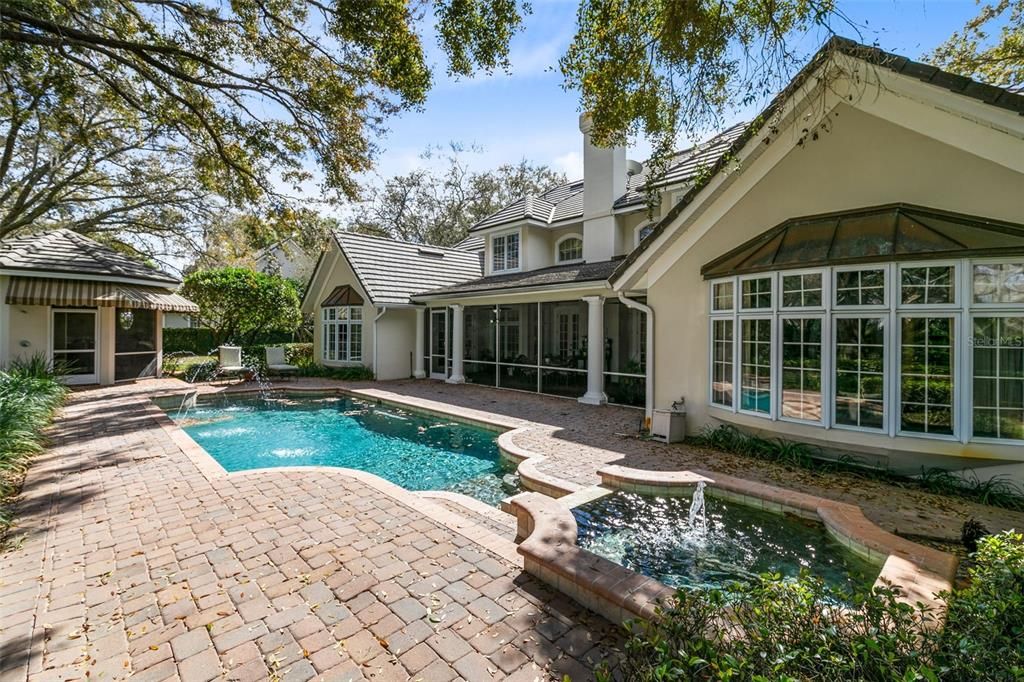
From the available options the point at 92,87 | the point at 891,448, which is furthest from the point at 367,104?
the point at 891,448

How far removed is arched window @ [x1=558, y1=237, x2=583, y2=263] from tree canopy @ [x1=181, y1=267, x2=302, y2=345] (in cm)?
1719

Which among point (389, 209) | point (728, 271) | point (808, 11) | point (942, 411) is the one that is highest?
point (389, 209)

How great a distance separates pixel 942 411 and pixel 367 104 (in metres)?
14.7

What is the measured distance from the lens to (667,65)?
26.4 ft

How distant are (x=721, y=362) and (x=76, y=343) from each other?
76.2ft

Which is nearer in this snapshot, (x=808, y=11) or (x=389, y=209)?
(x=808, y=11)

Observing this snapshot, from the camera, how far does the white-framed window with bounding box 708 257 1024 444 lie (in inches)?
278

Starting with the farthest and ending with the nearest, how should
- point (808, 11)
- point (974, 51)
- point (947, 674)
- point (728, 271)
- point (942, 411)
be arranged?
1. point (974, 51)
2. point (728, 271)
3. point (942, 411)
4. point (808, 11)
5. point (947, 674)

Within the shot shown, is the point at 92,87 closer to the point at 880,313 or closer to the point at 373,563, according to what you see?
the point at 373,563

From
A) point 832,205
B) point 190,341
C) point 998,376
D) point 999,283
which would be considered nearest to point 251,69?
point 832,205

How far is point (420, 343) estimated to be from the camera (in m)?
22.8

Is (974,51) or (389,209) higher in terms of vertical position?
(389,209)

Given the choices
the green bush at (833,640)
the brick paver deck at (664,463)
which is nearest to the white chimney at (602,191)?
the brick paver deck at (664,463)

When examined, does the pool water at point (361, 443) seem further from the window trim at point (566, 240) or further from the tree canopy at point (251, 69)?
the window trim at point (566, 240)
